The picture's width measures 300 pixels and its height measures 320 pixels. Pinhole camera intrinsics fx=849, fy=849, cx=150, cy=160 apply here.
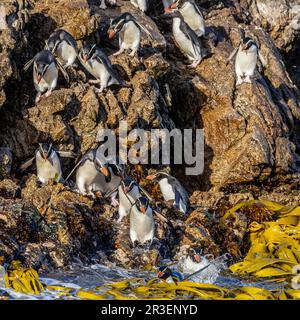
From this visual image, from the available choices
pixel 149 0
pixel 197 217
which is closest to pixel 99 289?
pixel 197 217

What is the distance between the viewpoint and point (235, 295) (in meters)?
9.03

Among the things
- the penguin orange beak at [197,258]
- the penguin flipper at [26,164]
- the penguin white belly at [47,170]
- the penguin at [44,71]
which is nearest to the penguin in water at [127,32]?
the penguin at [44,71]

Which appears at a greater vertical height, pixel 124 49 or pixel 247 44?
pixel 247 44

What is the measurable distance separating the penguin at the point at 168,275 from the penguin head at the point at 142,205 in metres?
1.20

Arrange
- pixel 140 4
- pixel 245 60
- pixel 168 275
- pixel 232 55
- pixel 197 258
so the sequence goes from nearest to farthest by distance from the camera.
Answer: pixel 168 275, pixel 197 258, pixel 245 60, pixel 232 55, pixel 140 4

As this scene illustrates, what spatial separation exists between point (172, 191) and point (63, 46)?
2913 millimetres

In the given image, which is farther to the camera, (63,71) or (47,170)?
(63,71)

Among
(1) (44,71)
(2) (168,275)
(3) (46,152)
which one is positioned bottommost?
(2) (168,275)

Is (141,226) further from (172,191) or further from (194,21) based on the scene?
(194,21)

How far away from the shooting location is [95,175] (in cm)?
1208

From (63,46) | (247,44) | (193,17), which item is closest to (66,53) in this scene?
(63,46)

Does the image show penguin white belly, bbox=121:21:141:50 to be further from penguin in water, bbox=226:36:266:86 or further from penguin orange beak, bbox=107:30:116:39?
penguin in water, bbox=226:36:266:86

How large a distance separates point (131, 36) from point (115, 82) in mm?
1045

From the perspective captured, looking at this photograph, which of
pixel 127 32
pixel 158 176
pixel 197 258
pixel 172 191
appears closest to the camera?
pixel 197 258
